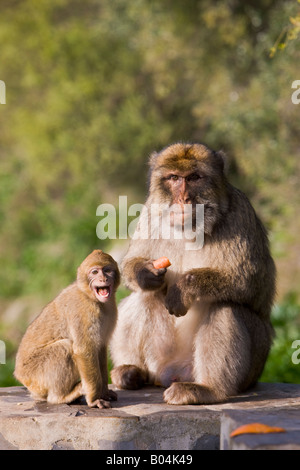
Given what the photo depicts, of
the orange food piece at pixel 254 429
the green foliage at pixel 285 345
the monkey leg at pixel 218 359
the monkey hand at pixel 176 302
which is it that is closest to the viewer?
the orange food piece at pixel 254 429

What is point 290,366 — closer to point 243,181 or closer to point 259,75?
point 259,75

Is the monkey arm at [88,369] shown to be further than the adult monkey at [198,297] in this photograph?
No

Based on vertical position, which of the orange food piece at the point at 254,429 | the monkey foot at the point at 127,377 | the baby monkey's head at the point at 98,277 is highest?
the baby monkey's head at the point at 98,277

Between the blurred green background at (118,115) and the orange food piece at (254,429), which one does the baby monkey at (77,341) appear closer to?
the orange food piece at (254,429)

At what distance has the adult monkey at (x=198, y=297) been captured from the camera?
4648 mm

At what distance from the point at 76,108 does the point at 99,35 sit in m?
2.04

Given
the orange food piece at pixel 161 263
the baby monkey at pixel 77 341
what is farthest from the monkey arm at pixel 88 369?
the orange food piece at pixel 161 263

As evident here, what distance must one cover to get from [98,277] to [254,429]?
1277mm

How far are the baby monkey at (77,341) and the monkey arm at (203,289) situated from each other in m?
0.43

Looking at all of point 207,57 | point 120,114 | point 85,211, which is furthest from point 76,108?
point 207,57

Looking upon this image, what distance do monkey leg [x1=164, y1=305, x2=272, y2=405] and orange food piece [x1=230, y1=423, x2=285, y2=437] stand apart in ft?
3.24

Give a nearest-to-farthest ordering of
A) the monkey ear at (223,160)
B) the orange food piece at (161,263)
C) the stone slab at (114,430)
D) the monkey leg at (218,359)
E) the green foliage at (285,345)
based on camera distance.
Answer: the stone slab at (114,430), the monkey leg at (218,359), the orange food piece at (161,263), the monkey ear at (223,160), the green foliage at (285,345)

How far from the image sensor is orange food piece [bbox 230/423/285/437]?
3535 mm

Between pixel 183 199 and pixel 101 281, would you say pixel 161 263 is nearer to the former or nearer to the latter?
pixel 183 199
